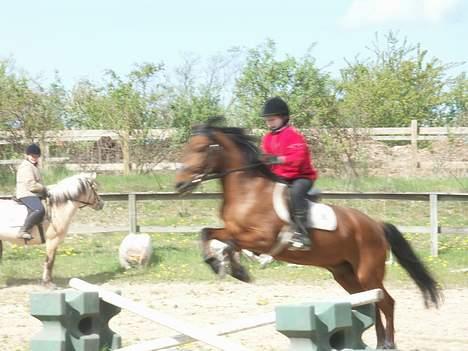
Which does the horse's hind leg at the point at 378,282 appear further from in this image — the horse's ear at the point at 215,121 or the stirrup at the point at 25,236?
the stirrup at the point at 25,236

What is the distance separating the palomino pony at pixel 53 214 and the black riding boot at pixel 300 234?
5.81 metres

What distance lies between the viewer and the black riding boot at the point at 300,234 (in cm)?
954

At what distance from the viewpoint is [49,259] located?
46.8 ft

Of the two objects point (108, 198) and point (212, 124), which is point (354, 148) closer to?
point (108, 198)

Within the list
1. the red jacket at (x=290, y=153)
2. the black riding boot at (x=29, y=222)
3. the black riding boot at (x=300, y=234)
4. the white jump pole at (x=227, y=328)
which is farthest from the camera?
the black riding boot at (x=29, y=222)

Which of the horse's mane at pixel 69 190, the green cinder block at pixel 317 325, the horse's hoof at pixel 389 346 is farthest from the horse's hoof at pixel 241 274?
the horse's mane at pixel 69 190

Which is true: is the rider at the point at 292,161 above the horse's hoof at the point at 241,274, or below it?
above

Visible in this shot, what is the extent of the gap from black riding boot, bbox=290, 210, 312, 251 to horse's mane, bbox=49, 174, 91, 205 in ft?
19.7

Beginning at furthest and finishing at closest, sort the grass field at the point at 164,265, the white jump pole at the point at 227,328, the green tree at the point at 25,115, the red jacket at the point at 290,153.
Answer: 1. the green tree at the point at 25,115
2. the grass field at the point at 164,265
3. the red jacket at the point at 290,153
4. the white jump pole at the point at 227,328

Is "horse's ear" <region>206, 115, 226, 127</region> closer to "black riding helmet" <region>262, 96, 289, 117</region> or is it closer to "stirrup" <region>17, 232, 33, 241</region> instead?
"black riding helmet" <region>262, 96, 289, 117</region>

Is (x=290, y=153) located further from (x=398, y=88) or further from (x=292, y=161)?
(x=398, y=88)

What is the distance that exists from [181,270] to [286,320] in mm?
9173

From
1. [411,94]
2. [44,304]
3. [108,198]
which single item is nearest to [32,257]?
[108,198]

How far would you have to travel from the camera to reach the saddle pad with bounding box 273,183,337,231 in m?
9.60
